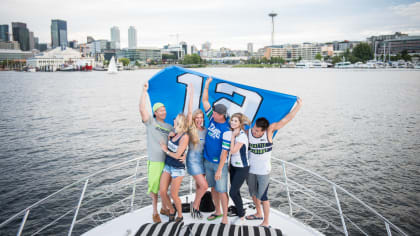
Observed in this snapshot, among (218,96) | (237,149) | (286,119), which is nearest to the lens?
(237,149)

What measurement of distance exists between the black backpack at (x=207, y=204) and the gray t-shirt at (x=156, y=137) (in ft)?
4.22

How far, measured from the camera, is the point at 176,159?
5.12 meters

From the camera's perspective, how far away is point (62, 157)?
1761 centimetres

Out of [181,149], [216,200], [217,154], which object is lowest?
[216,200]

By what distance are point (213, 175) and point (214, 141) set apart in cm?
67

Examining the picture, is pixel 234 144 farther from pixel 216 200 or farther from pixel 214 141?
pixel 216 200

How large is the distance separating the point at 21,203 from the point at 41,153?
6817mm

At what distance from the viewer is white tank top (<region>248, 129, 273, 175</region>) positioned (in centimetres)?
507

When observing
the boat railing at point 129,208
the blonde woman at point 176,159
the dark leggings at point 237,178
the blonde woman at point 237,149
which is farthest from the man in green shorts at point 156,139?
the boat railing at point 129,208

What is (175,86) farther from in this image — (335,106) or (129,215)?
(335,106)

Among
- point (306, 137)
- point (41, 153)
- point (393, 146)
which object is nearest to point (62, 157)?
point (41, 153)

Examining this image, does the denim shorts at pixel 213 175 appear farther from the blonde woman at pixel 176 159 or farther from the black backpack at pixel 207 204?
the black backpack at pixel 207 204

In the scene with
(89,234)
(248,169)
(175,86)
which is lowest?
(89,234)

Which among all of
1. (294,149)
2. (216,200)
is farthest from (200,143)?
(294,149)
